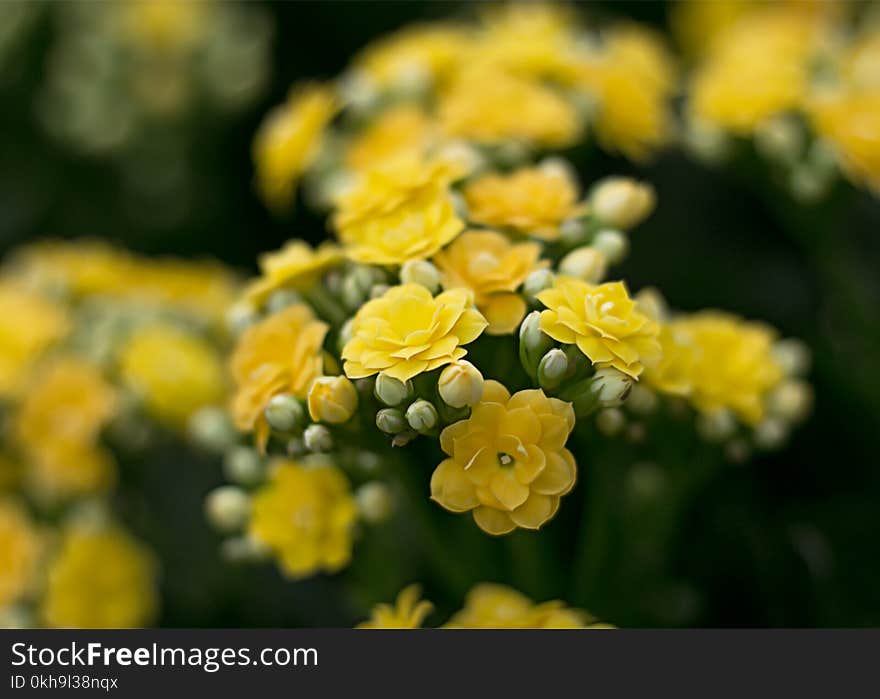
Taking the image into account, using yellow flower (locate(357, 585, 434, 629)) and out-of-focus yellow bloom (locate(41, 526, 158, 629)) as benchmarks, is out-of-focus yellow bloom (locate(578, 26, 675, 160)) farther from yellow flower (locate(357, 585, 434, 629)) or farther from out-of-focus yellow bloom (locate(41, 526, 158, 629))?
out-of-focus yellow bloom (locate(41, 526, 158, 629))

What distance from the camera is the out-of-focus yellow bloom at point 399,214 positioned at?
799 millimetres

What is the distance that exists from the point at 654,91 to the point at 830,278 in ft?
0.91

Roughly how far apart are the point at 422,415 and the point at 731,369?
32cm

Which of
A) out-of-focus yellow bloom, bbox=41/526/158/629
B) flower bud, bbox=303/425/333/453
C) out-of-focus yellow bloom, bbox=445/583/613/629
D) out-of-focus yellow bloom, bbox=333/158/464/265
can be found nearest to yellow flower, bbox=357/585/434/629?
out-of-focus yellow bloom, bbox=445/583/613/629

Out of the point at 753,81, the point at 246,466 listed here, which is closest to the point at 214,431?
the point at 246,466

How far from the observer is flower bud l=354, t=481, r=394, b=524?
2.92ft

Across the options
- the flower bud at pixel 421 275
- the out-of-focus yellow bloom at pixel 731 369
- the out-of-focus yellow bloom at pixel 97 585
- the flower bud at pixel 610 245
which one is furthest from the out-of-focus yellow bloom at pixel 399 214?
the out-of-focus yellow bloom at pixel 97 585

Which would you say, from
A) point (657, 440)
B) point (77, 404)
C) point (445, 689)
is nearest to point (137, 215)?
point (77, 404)

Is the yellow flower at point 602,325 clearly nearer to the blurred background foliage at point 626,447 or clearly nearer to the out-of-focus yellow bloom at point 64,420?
the blurred background foliage at point 626,447

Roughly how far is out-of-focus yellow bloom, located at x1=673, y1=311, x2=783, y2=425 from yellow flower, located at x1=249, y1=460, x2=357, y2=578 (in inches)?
11.8

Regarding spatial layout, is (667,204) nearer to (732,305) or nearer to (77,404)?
(732,305)

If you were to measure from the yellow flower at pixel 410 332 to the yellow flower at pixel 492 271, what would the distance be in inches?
1.3

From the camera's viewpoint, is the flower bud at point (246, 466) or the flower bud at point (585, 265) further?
the flower bud at point (246, 466)

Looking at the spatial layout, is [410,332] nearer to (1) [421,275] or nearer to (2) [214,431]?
(1) [421,275]
